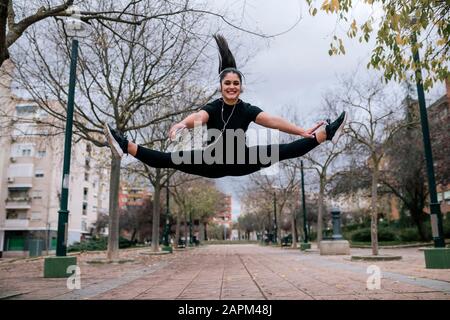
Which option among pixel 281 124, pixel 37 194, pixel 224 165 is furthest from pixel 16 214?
pixel 281 124

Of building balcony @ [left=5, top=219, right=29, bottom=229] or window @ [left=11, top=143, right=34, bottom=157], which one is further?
window @ [left=11, top=143, right=34, bottom=157]

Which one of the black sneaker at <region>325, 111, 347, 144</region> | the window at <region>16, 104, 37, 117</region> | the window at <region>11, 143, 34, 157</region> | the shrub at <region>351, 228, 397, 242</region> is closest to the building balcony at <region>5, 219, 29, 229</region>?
the window at <region>11, 143, 34, 157</region>

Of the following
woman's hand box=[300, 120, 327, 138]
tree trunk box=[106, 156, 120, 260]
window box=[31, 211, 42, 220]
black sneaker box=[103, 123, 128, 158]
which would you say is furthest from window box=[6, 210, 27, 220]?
woman's hand box=[300, 120, 327, 138]

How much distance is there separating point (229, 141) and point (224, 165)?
26 centimetres

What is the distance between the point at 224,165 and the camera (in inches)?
167

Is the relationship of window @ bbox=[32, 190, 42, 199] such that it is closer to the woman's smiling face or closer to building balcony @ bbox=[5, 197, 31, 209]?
building balcony @ bbox=[5, 197, 31, 209]

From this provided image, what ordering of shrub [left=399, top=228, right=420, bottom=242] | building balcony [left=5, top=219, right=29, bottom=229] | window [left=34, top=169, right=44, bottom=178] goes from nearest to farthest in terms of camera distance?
shrub [left=399, top=228, right=420, bottom=242] < building balcony [left=5, top=219, right=29, bottom=229] < window [left=34, top=169, right=44, bottom=178]

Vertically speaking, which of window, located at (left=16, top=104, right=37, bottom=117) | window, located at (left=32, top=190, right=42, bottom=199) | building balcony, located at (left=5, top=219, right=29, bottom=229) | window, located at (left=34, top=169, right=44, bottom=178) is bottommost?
building balcony, located at (left=5, top=219, right=29, bottom=229)

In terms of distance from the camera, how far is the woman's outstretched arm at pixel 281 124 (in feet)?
14.1

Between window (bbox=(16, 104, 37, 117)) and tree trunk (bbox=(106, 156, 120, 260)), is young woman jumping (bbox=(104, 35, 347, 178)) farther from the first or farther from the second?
window (bbox=(16, 104, 37, 117))

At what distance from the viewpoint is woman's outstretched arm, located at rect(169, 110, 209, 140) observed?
155 inches

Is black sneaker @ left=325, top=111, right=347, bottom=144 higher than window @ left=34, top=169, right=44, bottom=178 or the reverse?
the reverse

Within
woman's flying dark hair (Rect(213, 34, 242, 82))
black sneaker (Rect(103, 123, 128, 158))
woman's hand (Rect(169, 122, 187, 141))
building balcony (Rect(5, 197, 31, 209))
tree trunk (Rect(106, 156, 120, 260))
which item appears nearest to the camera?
woman's hand (Rect(169, 122, 187, 141))
